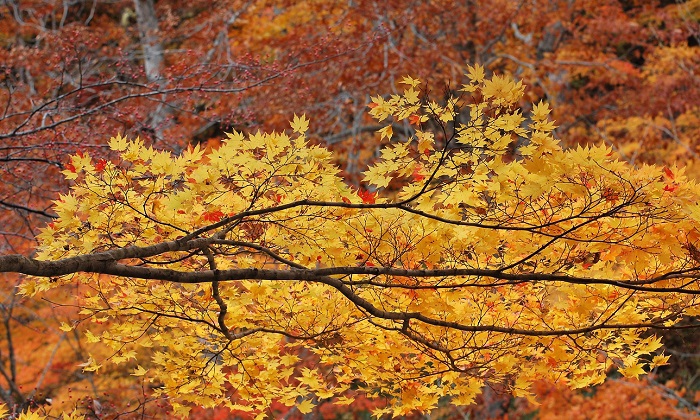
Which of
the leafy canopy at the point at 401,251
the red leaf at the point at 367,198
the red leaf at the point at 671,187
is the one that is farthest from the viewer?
the red leaf at the point at 367,198

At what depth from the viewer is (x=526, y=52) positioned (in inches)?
539

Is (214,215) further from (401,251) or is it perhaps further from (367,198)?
(401,251)

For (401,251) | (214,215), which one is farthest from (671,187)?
(214,215)

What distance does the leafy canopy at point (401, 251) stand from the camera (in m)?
2.92

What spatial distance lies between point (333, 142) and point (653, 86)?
236 inches

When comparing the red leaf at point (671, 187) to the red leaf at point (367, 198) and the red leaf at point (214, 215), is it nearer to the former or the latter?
the red leaf at point (367, 198)

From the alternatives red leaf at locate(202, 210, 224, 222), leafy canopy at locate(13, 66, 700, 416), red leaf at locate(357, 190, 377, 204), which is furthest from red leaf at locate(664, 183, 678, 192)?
red leaf at locate(202, 210, 224, 222)

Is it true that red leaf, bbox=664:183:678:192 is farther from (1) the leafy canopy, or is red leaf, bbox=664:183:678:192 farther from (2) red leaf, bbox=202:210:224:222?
(2) red leaf, bbox=202:210:224:222

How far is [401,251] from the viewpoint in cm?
348

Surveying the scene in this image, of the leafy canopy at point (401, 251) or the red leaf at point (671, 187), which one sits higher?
the red leaf at point (671, 187)

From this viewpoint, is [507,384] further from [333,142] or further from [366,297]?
[333,142]

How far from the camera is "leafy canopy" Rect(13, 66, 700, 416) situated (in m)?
2.92

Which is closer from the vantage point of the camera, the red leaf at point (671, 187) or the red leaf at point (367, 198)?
the red leaf at point (671, 187)

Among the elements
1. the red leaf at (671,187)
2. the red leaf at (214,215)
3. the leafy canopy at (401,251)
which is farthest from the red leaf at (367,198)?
the red leaf at (671,187)
